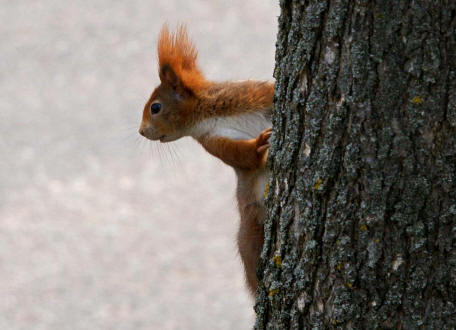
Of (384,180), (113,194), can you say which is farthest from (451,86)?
(113,194)

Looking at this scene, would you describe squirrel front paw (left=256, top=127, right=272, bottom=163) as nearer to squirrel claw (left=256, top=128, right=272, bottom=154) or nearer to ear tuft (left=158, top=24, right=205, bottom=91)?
squirrel claw (left=256, top=128, right=272, bottom=154)

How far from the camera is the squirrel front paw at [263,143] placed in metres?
2.71

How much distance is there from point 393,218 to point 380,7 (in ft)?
1.54

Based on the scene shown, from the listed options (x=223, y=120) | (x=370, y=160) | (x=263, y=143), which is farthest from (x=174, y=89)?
(x=370, y=160)

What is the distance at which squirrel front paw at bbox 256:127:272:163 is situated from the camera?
2.71 m

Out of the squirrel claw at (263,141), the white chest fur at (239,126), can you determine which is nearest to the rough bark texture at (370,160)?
the squirrel claw at (263,141)

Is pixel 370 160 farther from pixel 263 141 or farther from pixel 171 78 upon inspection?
pixel 171 78

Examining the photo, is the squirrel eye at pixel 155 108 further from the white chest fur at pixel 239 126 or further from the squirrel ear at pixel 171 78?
the white chest fur at pixel 239 126

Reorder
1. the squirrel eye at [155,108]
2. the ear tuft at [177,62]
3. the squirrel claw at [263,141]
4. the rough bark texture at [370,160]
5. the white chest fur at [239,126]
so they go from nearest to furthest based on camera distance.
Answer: the rough bark texture at [370,160], the squirrel claw at [263,141], the white chest fur at [239,126], the ear tuft at [177,62], the squirrel eye at [155,108]

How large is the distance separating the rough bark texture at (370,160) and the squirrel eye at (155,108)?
1.29 metres

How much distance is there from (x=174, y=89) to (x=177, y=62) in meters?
0.11

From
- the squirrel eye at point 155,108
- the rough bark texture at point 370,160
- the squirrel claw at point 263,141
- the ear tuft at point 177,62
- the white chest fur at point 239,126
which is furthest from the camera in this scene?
the squirrel eye at point 155,108

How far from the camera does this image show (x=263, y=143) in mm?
2729

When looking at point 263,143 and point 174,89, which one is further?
point 174,89
